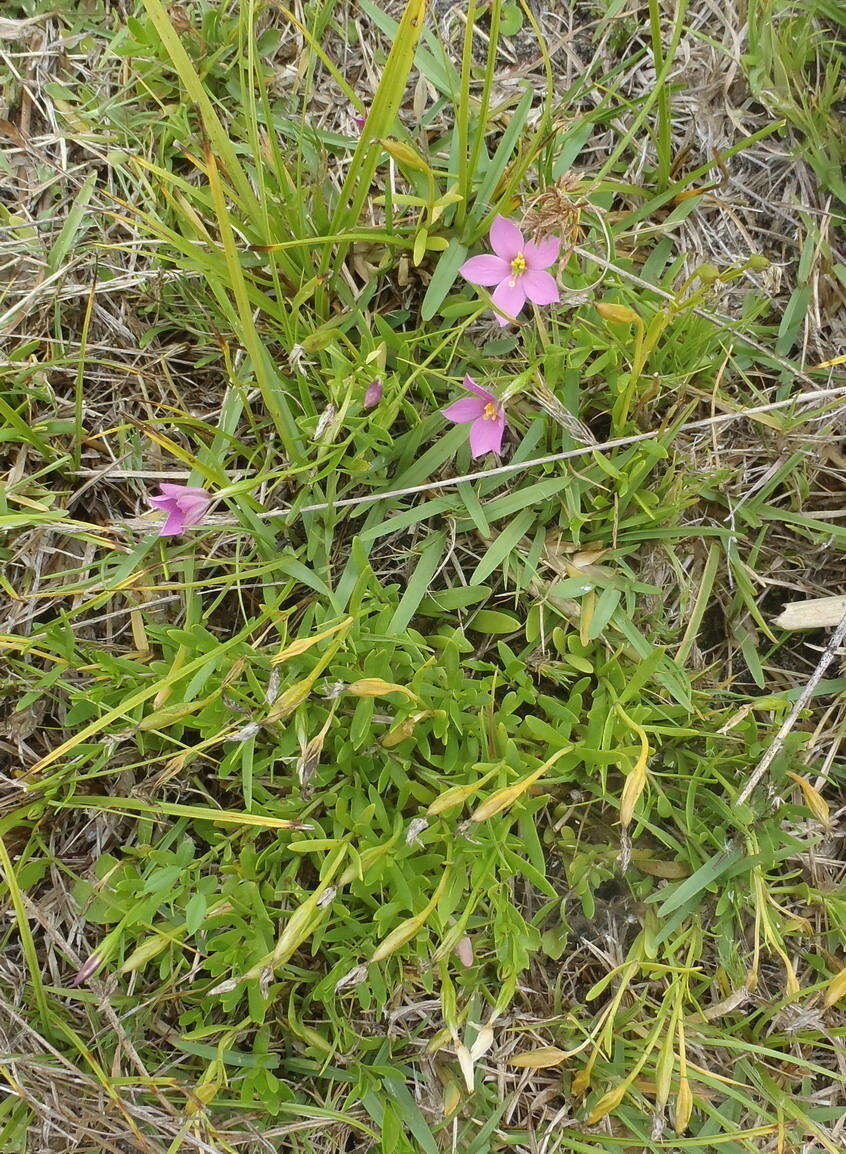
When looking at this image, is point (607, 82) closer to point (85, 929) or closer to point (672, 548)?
point (672, 548)

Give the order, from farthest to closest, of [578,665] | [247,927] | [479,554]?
1. [479,554]
2. [578,665]
3. [247,927]

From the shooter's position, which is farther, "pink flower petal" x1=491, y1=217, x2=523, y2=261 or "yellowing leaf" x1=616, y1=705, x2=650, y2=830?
"pink flower petal" x1=491, y1=217, x2=523, y2=261

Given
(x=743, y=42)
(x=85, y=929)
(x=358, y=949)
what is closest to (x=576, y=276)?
(x=743, y=42)

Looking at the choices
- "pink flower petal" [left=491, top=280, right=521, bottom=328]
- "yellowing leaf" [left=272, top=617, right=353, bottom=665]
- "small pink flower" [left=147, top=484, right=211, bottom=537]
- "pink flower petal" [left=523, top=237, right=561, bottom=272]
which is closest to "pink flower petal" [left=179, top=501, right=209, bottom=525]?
"small pink flower" [left=147, top=484, right=211, bottom=537]

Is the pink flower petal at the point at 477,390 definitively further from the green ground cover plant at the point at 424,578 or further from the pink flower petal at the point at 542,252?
the pink flower petal at the point at 542,252

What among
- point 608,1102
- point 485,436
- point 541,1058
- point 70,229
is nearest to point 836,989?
point 608,1102

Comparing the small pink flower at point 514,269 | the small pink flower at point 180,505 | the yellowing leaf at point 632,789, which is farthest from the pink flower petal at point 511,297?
the yellowing leaf at point 632,789

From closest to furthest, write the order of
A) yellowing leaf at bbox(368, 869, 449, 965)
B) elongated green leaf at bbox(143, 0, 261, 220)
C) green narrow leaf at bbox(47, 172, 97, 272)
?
elongated green leaf at bbox(143, 0, 261, 220)
yellowing leaf at bbox(368, 869, 449, 965)
green narrow leaf at bbox(47, 172, 97, 272)

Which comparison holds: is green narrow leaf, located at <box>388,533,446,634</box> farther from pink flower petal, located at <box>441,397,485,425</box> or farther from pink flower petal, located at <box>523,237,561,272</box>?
pink flower petal, located at <box>523,237,561,272</box>
